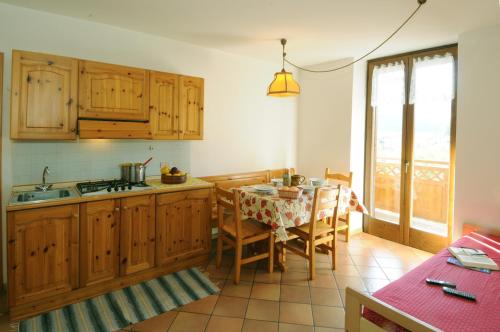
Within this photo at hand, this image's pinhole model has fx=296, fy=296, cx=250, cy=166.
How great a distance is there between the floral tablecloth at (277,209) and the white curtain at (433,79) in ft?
6.13

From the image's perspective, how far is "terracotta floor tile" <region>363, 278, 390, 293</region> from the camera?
2.63m

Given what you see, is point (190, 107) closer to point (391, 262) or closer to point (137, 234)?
point (137, 234)

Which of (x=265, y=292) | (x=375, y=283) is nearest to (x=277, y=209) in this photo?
(x=265, y=292)

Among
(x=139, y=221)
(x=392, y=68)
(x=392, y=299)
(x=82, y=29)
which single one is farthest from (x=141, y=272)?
(x=392, y=68)

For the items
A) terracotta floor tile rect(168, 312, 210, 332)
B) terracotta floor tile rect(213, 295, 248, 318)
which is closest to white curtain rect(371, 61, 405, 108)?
terracotta floor tile rect(213, 295, 248, 318)

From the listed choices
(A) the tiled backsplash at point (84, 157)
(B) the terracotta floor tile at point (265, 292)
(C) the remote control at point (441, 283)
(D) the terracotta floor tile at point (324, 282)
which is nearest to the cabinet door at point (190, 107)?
(A) the tiled backsplash at point (84, 157)

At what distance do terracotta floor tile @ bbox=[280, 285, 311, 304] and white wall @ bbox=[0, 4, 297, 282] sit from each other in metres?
1.67

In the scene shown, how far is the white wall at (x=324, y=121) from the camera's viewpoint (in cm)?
393

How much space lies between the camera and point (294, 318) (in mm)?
2172

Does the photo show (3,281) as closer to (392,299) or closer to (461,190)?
(392,299)

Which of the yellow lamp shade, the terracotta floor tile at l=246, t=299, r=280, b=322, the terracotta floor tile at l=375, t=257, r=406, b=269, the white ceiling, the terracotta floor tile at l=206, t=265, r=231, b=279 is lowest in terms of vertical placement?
the terracotta floor tile at l=246, t=299, r=280, b=322

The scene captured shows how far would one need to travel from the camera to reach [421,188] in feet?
11.7

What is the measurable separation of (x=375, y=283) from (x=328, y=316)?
2.54ft

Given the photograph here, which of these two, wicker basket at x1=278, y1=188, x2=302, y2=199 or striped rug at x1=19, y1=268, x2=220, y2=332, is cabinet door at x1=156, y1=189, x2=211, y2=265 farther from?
wicker basket at x1=278, y1=188, x2=302, y2=199
